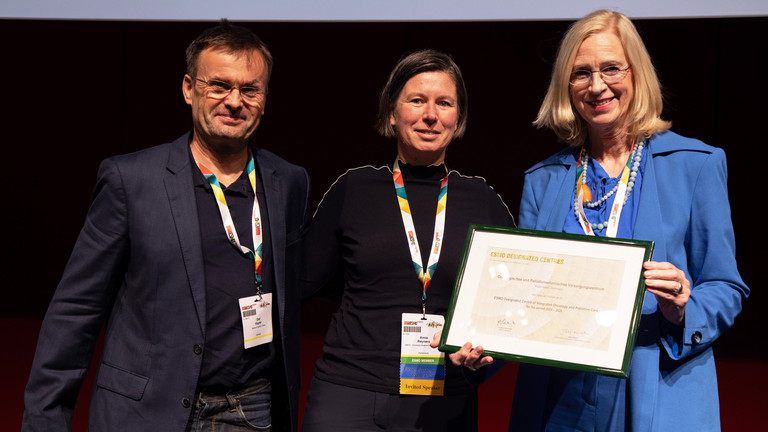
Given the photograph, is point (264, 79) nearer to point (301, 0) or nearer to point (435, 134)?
point (435, 134)

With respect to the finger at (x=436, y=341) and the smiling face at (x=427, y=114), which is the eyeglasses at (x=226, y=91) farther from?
the finger at (x=436, y=341)

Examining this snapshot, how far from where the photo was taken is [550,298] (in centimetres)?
170

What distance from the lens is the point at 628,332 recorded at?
160cm

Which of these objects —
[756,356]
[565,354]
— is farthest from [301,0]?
[756,356]

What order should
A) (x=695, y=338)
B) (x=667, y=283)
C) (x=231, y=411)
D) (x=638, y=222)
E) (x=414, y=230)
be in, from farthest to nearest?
(x=414, y=230)
(x=231, y=411)
(x=638, y=222)
(x=695, y=338)
(x=667, y=283)

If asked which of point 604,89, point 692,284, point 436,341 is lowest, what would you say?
point 436,341

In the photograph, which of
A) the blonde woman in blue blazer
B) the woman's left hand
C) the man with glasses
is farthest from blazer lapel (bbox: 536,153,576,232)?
the man with glasses

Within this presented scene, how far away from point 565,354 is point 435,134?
0.83 meters

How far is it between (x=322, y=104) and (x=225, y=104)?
3.44 metres

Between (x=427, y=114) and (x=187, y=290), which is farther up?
(x=427, y=114)

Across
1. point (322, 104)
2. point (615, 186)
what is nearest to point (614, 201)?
point (615, 186)

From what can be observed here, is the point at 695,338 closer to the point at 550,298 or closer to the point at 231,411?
the point at 550,298

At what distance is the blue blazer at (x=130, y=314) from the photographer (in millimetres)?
1810

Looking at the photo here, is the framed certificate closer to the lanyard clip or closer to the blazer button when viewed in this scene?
the blazer button
